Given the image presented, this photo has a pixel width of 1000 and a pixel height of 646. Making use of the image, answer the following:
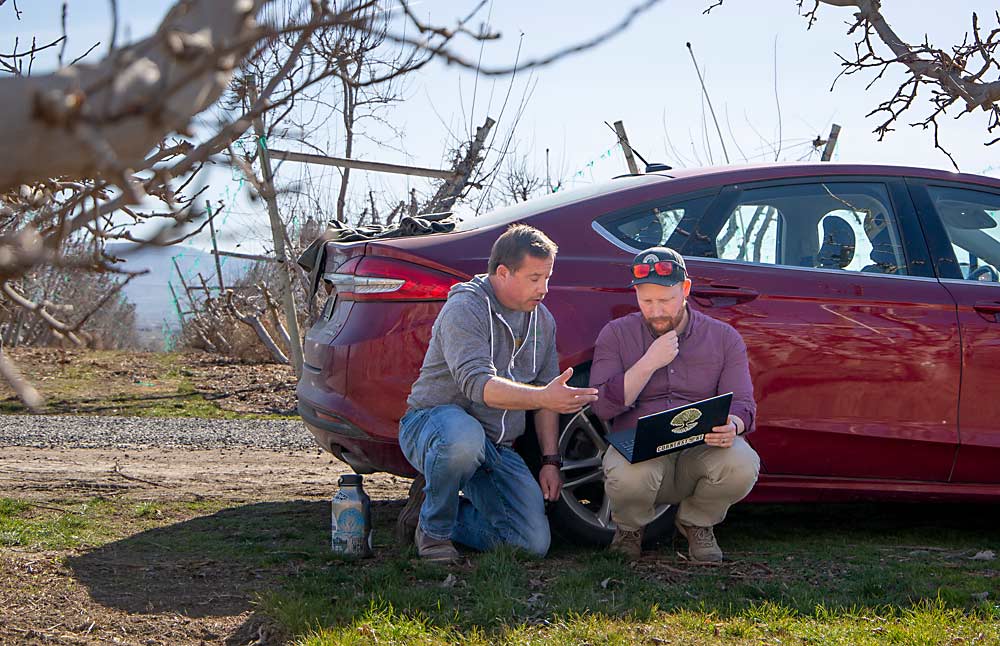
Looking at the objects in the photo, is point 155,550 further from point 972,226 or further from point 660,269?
point 972,226

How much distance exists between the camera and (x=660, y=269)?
425cm

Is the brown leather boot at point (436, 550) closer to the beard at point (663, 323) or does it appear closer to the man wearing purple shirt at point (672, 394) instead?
the man wearing purple shirt at point (672, 394)

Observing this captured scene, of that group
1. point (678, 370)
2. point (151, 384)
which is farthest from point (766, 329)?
point (151, 384)

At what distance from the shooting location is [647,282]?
4.26 metres

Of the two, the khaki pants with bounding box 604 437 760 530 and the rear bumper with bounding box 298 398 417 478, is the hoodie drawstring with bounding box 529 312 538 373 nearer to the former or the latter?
the khaki pants with bounding box 604 437 760 530

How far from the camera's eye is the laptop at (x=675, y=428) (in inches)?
163

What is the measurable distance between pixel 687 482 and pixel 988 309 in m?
1.54

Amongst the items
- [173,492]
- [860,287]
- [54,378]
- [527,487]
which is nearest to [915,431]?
[860,287]

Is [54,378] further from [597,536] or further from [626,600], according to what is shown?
[626,600]

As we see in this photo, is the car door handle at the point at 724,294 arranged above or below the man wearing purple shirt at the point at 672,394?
above

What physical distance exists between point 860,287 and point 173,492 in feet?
12.0

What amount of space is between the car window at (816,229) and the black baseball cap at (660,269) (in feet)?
1.63

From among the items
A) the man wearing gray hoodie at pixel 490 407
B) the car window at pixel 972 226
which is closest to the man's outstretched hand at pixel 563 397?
the man wearing gray hoodie at pixel 490 407

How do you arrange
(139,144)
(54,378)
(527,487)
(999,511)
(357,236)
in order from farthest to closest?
(54,378) < (999,511) < (357,236) < (527,487) < (139,144)
